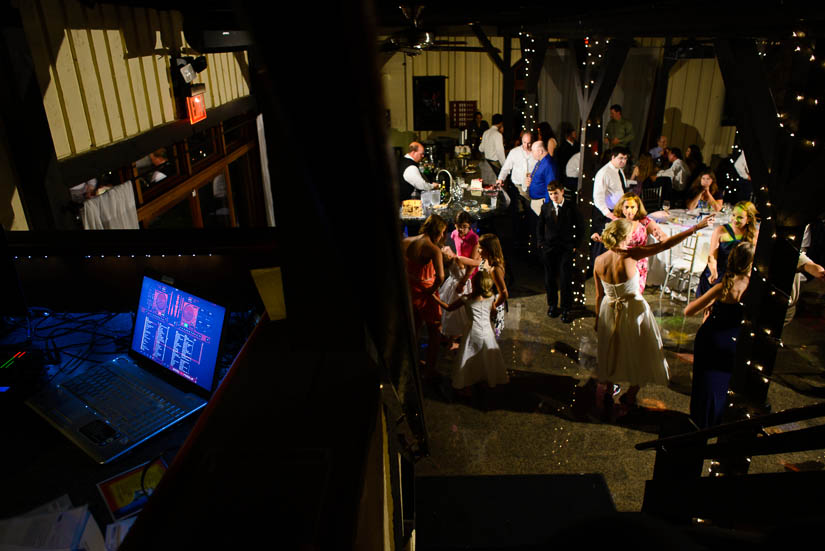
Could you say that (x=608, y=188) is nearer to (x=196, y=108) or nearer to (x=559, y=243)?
(x=559, y=243)

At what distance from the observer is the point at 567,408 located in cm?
420

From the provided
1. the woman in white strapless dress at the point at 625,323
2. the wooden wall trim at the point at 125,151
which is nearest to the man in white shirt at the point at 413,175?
the wooden wall trim at the point at 125,151

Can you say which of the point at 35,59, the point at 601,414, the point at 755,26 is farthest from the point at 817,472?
the point at 35,59

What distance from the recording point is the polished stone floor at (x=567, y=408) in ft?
11.9

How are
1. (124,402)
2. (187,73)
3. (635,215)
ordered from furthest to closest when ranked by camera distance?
1. (187,73)
2. (635,215)
3. (124,402)

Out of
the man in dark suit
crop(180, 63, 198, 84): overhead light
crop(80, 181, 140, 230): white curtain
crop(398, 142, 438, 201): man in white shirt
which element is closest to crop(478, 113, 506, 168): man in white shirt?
crop(398, 142, 438, 201): man in white shirt

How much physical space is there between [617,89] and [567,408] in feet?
34.3

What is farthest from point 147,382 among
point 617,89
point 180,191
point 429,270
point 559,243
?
point 617,89

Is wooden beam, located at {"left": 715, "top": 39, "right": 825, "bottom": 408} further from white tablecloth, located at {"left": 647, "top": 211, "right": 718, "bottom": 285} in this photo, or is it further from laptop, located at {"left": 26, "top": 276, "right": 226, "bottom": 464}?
laptop, located at {"left": 26, "top": 276, "right": 226, "bottom": 464}

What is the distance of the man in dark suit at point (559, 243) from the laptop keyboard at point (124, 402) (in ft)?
13.9

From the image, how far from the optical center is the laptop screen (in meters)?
1.82

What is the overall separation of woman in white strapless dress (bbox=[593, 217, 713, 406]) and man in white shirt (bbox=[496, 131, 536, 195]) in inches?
137

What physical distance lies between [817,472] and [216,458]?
144 centimetres

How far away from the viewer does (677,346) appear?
5.07 metres
